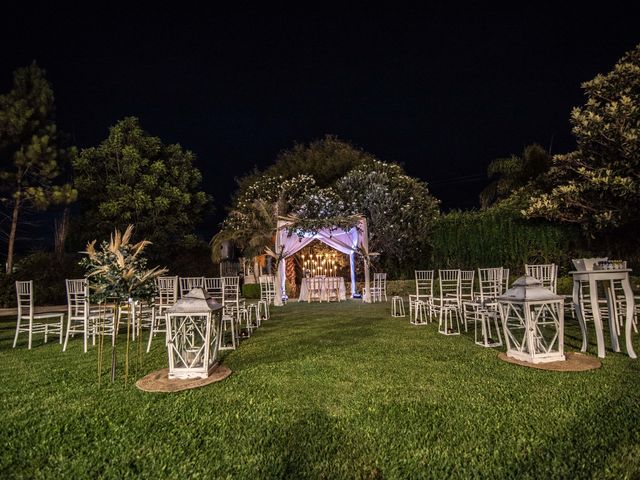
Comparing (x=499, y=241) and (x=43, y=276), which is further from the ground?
(x=499, y=241)

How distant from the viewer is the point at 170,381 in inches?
144

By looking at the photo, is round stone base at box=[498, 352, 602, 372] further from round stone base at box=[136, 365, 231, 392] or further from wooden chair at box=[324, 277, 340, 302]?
wooden chair at box=[324, 277, 340, 302]

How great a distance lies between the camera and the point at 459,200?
36438mm

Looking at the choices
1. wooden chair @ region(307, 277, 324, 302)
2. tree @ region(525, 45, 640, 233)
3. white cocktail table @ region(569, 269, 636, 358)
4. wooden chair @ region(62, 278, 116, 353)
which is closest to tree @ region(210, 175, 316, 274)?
wooden chair @ region(307, 277, 324, 302)

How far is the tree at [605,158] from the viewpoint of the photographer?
8.80 meters

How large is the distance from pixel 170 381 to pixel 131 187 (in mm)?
14697

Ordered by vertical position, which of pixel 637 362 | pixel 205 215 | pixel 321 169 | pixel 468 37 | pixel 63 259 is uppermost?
pixel 468 37

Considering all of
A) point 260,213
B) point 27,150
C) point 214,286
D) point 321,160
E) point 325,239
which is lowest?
point 214,286

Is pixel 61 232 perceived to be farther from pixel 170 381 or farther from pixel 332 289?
pixel 170 381

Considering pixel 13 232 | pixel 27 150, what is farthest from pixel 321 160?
pixel 13 232

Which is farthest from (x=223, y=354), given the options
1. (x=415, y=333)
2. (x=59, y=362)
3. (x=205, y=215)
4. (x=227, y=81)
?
(x=227, y=81)

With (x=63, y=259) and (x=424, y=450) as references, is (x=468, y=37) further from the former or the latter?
(x=63, y=259)

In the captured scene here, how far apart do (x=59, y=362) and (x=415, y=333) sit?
493 centimetres

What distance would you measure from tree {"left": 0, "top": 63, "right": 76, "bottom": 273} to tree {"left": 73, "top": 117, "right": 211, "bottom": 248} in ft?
3.95
